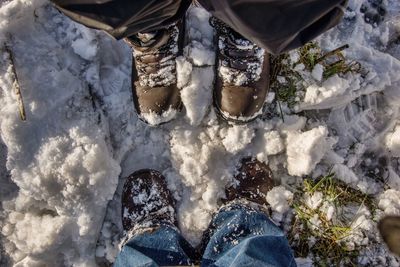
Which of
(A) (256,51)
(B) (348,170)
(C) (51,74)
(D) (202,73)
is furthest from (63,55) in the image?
(B) (348,170)

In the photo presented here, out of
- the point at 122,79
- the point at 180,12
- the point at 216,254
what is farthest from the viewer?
the point at 122,79

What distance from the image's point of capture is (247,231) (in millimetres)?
1879

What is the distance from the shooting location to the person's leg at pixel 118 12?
1.38 metres

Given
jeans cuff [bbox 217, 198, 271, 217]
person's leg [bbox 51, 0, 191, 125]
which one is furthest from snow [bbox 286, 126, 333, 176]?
person's leg [bbox 51, 0, 191, 125]

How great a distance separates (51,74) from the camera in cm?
206

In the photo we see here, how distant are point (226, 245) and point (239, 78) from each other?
77 cm

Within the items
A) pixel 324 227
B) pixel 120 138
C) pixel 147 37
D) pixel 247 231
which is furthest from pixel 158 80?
pixel 324 227

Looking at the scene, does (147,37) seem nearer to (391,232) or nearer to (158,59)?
(158,59)

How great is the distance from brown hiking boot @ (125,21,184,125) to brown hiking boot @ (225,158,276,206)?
18.2 inches

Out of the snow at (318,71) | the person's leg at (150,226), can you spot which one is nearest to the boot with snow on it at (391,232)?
the snow at (318,71)

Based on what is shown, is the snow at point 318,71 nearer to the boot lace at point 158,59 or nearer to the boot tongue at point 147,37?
the boot lace at point 158,59

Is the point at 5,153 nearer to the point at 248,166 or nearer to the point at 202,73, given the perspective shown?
the point at 202,73

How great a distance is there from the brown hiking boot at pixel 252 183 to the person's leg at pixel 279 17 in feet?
2.63

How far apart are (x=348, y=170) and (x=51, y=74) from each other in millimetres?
1576
